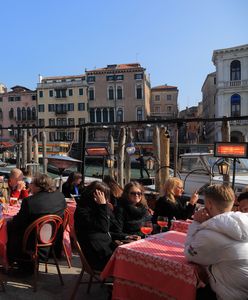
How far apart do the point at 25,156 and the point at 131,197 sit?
10.6 m

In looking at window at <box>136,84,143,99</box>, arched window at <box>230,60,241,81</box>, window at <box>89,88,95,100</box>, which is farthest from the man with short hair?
window at <box>89,88,95,100</box>

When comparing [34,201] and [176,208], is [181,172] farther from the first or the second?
[34,201]

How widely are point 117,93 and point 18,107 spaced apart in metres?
18.4

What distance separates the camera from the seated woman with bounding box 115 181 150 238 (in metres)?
4.18

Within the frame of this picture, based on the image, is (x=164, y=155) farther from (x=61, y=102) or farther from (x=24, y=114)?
(x=24, y=114)

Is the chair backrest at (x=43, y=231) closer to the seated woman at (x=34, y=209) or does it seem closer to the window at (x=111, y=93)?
the seated woman at (x=34, y=209)

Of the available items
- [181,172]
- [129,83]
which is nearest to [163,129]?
[181,172]

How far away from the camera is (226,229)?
2.44 m

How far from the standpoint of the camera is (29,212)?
3916 millimetres

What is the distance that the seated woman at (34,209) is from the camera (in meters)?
3.94

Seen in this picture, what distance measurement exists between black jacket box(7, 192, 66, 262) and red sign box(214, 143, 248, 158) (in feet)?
10.8

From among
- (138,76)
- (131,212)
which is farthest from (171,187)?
(138,76)

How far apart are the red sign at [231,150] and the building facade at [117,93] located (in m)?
54.8

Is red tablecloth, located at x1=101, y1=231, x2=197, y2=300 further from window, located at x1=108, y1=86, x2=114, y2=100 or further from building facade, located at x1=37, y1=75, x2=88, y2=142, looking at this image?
window, located at x1=108, y1=86, x2=114, y2=100
